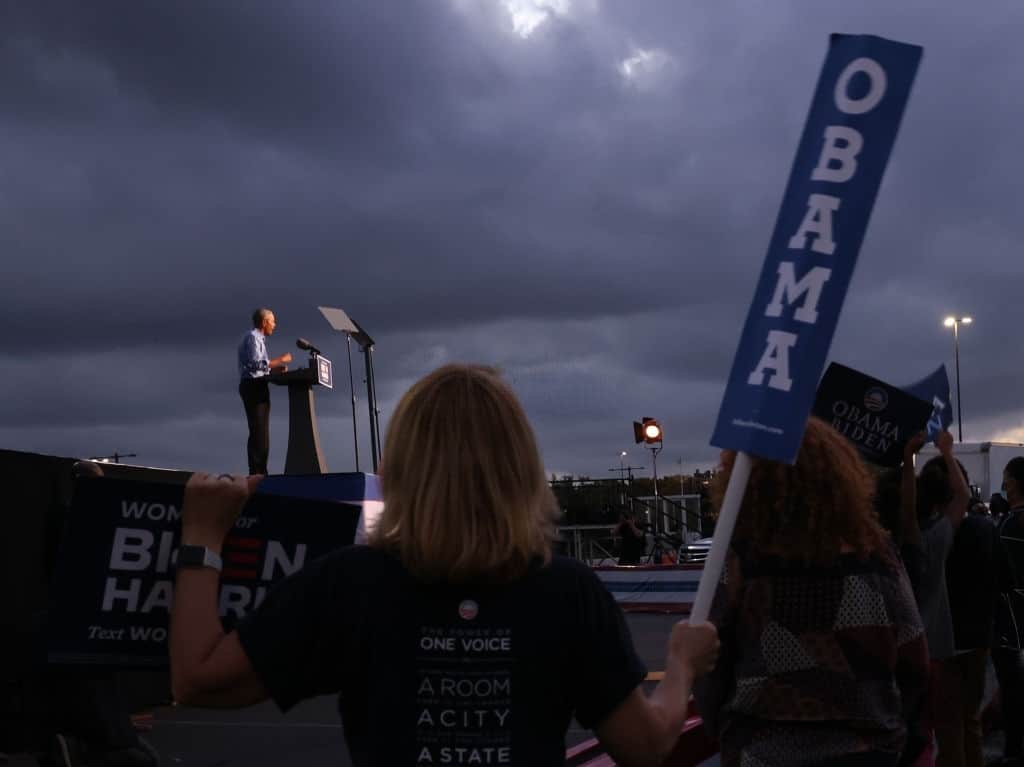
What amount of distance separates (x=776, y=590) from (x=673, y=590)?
15349 mm

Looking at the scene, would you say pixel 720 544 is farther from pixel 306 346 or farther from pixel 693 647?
pixel 306 346

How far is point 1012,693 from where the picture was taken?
7.53 meters

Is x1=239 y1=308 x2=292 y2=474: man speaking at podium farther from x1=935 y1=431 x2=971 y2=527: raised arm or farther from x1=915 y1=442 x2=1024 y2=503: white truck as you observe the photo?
x1=915 y1=442 x2=1024 y2=503: white truck

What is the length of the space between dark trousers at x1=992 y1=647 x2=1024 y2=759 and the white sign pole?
5632mm

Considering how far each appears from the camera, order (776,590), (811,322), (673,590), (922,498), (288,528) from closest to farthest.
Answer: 1. (811,322)
2. (288,528)
3. (776,590)
4. (922,498)
5. (673,590)

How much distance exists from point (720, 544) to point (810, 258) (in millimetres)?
665

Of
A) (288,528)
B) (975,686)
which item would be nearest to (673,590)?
(975,686)

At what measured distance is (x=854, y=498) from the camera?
304 centimetres

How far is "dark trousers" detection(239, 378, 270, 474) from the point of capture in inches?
478

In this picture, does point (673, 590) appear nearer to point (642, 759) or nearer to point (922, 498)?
point (922, 498)

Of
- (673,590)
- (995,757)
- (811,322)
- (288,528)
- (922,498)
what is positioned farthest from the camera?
(673,590)

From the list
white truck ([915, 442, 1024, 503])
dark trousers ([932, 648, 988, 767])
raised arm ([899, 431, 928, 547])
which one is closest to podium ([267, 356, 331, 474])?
dark trousers ([932, 648, 988, 767])

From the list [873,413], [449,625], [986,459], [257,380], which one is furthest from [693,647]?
[986,459]

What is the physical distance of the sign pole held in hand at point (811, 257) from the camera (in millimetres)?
2520
